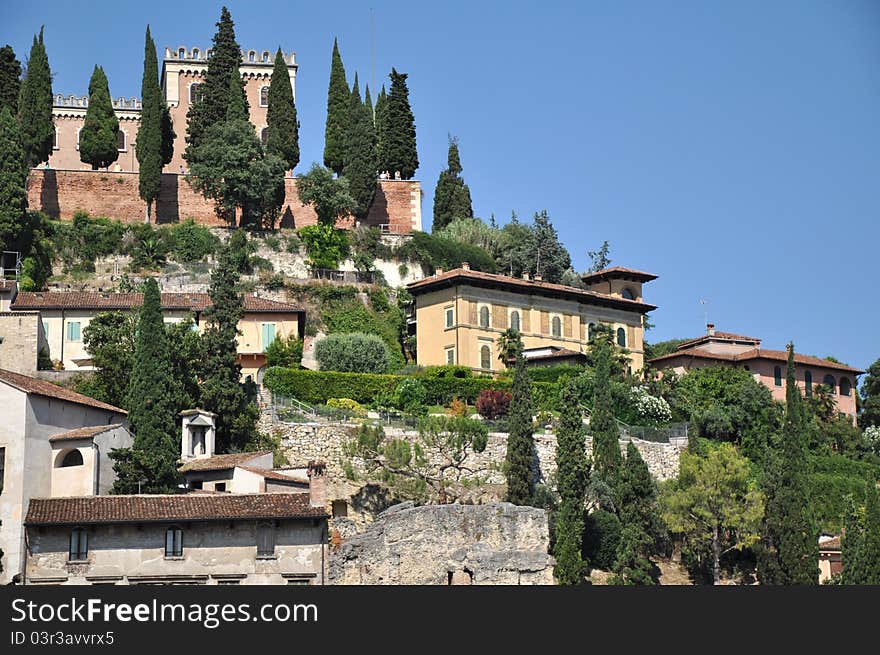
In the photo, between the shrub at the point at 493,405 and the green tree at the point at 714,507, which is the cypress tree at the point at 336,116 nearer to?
the shrub at the point at 493,405

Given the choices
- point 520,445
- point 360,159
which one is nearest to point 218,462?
point 520,445

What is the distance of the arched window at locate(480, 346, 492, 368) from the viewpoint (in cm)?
8031

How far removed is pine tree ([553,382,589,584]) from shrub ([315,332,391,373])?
42.7ft

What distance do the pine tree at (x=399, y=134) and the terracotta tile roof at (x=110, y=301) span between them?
72.0 ft

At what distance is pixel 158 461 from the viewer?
55.1 metres

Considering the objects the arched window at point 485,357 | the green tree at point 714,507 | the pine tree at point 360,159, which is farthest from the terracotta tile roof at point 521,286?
the green tree at point 714,507

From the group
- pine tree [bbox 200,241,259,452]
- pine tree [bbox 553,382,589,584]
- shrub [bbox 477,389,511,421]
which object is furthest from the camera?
A: shrub [bbox 477,389,511,421]

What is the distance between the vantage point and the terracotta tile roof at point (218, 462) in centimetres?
5744

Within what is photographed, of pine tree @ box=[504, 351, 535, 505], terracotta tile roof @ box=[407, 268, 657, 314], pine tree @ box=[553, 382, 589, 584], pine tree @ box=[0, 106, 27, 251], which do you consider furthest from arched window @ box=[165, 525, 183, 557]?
terracotta tile roof @ box=[407, 268, 657, 314]

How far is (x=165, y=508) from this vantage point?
51844 millimetres

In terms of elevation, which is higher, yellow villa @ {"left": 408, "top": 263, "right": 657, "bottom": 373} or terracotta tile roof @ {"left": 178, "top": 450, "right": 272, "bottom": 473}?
yellow villa @ {"left": 408, "top": 263, "right": 657, "bottom": 373}

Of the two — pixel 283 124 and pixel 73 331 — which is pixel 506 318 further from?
pixel 73 331

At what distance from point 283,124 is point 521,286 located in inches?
695

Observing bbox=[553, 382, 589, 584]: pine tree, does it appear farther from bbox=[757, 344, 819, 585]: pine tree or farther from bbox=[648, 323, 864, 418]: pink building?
bbox=[648, 323, 864, 418]: pink building
